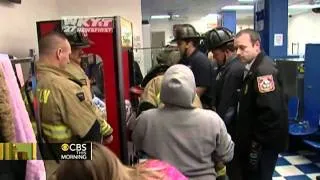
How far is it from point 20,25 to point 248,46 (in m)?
1.85

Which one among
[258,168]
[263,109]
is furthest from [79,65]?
[258,168]

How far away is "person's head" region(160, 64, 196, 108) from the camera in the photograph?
2.06 metres

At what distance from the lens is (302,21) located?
1867 centimetres

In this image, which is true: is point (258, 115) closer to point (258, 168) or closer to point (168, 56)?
point (258, 168)

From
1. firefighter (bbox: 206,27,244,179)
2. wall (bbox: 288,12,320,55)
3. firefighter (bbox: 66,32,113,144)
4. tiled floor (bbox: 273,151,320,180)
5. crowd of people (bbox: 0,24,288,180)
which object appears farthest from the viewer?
wall (bbox: 288,12,320,55)

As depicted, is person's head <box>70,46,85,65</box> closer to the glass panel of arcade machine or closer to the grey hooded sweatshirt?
the glass panel of arcade machine

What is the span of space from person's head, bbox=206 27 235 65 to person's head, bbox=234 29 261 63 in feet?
2.83

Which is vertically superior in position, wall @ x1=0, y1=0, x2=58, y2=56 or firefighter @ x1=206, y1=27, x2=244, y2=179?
wall @ x1=0, y1=0, x2=58, y2=56

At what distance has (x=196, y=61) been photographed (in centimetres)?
382

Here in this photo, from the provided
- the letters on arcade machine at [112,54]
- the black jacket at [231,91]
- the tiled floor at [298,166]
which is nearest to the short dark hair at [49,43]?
the letters on arcade machine at [112,54]

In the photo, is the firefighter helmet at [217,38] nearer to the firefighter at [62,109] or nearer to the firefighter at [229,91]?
the firefighter at [229,91]

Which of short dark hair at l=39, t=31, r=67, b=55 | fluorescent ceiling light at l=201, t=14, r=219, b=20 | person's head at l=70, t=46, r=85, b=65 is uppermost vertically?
fluorescent ceiling light at l=201, t=14, r=219, b=20

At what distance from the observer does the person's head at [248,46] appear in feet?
10.1

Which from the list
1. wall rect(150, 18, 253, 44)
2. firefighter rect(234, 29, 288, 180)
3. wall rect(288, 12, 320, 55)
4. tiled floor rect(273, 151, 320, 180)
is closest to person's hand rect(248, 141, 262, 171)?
firefighter rect(234, 29, 288, 180)
